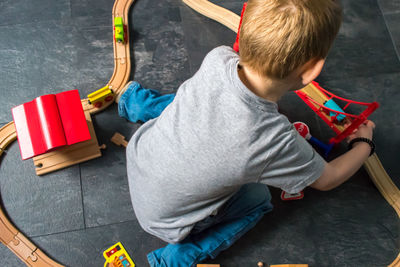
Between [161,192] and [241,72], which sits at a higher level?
[241,72]

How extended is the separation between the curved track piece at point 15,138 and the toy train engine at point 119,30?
21 millimetres

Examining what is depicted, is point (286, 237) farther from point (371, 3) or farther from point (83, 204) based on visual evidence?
point (371, 3)

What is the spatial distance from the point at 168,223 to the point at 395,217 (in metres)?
0.79

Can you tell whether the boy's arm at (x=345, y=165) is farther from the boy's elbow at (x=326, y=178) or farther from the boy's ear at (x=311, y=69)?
the boy's ear at (x=311, y=69)

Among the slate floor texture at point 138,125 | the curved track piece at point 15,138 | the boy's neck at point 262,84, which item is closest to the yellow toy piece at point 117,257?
the slate floor texture at point 138,125

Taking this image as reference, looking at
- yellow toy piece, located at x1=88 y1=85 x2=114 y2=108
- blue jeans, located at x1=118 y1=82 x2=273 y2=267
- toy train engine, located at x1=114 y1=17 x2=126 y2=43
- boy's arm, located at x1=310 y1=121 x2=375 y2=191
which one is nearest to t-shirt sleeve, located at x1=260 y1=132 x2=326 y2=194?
boy's arm, located at x1=310 y1=121 x2=375 y2=191

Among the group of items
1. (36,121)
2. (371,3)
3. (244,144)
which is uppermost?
(371,3)

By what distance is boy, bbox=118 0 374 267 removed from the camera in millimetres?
625

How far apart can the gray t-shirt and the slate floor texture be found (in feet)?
1.25

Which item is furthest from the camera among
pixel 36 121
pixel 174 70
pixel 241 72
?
pixel 174 70

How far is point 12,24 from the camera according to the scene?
140cm

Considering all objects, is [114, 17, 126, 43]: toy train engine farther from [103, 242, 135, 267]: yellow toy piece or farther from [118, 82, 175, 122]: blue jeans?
[103, 242, 135, 267]: yellow toy piece

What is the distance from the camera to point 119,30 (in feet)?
4.38

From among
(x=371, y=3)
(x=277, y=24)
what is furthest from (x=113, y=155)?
(x=371, y=3)
